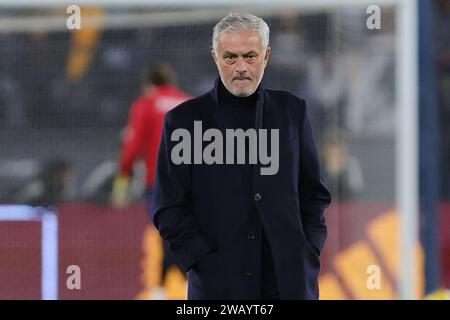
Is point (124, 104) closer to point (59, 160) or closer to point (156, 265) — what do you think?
point (59, 160)

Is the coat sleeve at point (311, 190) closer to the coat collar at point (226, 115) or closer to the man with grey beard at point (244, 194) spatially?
the man with grey beard at point (244, 194)

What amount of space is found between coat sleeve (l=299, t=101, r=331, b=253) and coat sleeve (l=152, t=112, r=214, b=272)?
0.27 meters

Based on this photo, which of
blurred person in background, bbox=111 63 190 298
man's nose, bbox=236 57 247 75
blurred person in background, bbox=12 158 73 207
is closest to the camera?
man's nose, bbox=236 57 247 75

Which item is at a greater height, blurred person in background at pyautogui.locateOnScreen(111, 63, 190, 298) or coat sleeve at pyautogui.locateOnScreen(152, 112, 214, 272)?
blurred person in background at pyautogui.locateOnScreen(111, 63, 190, 298)

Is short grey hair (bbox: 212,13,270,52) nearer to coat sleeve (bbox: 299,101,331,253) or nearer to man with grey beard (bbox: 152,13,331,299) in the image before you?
man with grey beard (bbox: 152,13,331,299)

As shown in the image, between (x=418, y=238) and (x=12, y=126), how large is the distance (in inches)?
109

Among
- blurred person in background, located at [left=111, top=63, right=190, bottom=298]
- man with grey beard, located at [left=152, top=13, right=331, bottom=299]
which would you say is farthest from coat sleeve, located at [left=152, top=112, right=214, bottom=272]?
blurred person in background, located at [left=111, top=63, right=190, bottom=298]

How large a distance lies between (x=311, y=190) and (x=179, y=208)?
1.15ft

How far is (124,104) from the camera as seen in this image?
26.5 feet

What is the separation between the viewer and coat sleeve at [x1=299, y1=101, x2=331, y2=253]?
306 centimetres

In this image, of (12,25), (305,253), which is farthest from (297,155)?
(12,25)

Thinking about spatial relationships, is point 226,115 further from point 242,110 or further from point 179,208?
point 179,208

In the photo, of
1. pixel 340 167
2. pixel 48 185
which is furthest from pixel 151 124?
pixel 340 167

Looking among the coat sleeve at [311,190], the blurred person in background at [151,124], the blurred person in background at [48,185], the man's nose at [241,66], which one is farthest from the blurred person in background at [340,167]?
the man's nose at [241,66]
